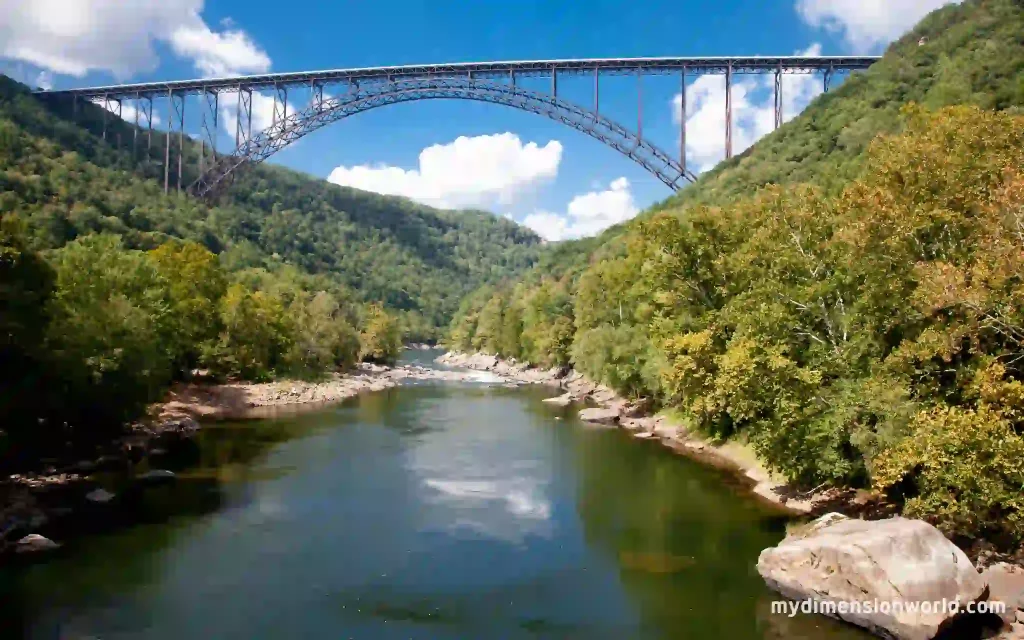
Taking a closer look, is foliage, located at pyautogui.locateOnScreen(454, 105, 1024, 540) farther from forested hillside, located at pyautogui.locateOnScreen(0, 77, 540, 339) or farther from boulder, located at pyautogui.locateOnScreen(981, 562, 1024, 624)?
forested hillside, located at pyautogui.locateOnScreen(0, 77, 540, 339)

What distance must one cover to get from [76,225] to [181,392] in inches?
917

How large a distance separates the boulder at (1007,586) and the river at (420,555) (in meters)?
1.81

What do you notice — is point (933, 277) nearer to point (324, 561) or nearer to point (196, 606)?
point (324, 561)

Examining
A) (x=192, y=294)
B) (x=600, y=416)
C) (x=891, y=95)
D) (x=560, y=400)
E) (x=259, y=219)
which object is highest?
(x=259, y=219)

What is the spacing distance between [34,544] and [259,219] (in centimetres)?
8065

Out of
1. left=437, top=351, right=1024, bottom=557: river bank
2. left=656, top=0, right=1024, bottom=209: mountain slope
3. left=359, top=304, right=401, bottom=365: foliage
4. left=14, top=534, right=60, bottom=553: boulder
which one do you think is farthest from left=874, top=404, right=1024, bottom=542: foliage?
left=359, top=304, right=401, bottom=365: foliage

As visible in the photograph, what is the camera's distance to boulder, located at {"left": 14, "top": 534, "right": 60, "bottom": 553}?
12086mm

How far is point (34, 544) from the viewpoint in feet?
40.0

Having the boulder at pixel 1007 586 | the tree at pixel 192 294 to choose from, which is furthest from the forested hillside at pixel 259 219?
the boulder at pixel 1007 586

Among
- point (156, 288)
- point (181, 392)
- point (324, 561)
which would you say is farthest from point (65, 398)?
point (181, 392)

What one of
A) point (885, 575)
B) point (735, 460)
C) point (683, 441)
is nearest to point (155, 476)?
point (735, 460)

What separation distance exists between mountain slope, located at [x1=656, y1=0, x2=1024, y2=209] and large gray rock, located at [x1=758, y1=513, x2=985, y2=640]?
787 inches

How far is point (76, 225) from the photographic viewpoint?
4688cm

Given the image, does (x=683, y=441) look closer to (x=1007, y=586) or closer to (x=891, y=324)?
(x=891, y=324)
